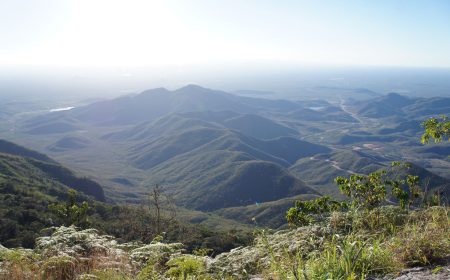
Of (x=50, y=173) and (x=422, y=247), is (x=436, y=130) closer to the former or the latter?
(x=422, y=247)

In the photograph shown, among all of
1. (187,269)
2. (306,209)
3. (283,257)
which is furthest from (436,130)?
(187,269)

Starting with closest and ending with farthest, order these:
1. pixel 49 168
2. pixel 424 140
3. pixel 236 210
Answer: pixel 424 140 → pixel 49 168 → pixel 236 210

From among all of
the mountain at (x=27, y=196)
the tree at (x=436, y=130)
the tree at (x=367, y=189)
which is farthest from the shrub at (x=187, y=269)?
the mountain at (x=27, y=196)

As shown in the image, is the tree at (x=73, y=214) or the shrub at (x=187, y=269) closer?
the shrub at (x=187, y=269)

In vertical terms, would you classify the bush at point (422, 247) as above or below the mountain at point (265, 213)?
above

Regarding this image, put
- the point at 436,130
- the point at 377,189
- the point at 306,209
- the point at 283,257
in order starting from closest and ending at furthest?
the point at 283,257
the point at 436,130
the point at 377,189
the point at 306,209

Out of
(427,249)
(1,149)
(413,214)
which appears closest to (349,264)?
(427,249)

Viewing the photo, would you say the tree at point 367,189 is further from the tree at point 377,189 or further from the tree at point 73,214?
the tree at point 73,214

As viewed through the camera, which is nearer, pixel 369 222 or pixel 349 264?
pixel 349 264

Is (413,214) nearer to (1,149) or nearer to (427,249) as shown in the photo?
(427,249)

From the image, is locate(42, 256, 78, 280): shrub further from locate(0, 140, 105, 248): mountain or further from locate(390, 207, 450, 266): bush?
locate(0, 140, 105, 248): mountain

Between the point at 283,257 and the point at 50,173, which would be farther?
the point at 50,173
